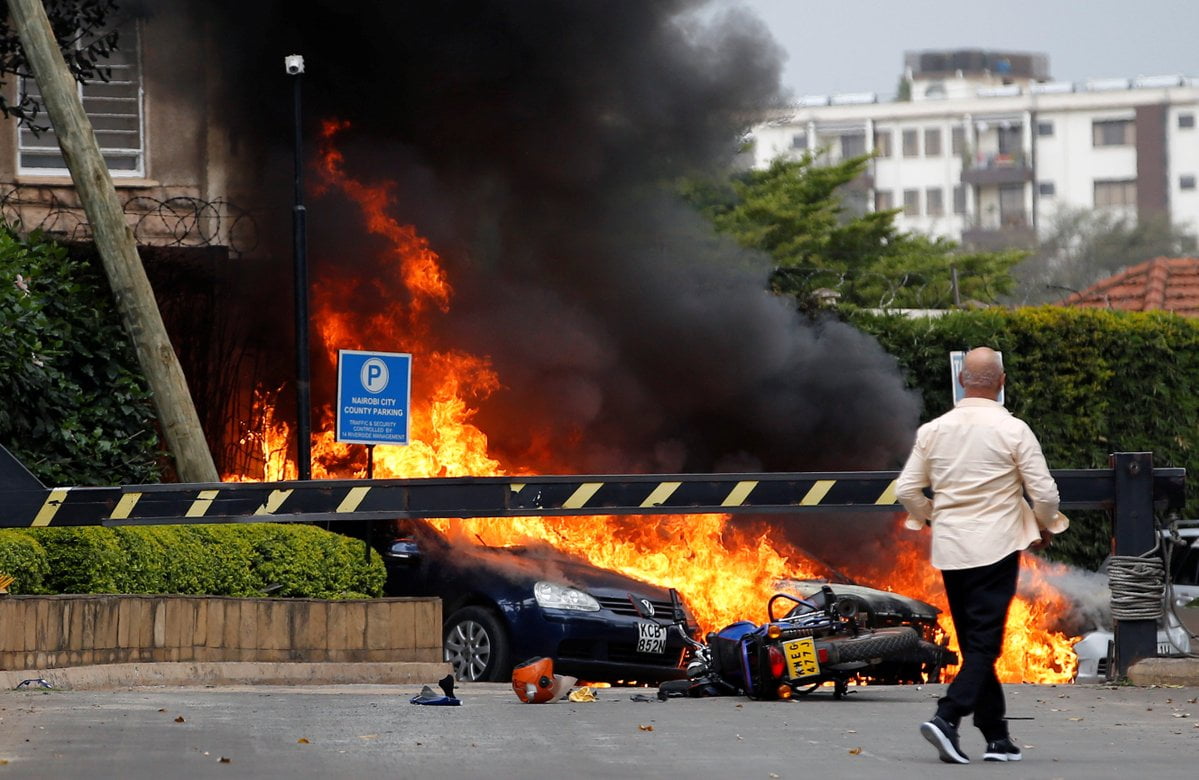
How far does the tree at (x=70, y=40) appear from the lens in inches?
737

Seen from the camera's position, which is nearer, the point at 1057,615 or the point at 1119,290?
the point at 1057,615

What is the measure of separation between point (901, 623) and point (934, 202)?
84.4m

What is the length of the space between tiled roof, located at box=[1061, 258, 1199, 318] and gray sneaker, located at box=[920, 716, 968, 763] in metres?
21.3

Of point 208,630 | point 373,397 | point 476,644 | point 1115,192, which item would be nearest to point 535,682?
point 476,644

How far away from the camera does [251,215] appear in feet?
65.8

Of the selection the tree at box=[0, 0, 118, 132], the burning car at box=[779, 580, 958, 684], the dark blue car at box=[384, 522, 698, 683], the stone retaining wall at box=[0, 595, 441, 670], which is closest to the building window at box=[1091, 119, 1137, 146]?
the tree at box=[0, 0, 118, 132]

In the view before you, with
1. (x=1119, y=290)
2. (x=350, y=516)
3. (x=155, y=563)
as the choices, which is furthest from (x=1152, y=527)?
(x=1119, y=290)

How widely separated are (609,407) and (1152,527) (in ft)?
34.5

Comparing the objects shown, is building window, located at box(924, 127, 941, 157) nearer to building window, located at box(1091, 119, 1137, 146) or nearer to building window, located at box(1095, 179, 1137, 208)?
building window, located at box(1091, 119, 1137, 146)

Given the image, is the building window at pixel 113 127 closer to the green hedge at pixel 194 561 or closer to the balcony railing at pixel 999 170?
the green hedge at pixel 194 561

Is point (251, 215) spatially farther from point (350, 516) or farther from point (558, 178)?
point (350, 516)

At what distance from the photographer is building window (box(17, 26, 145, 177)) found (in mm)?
A: 20344

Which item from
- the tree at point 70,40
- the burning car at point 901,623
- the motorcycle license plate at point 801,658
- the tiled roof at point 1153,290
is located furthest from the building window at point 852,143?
the motorcycle license plate at point 801,658

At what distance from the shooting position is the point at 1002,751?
262 inches
